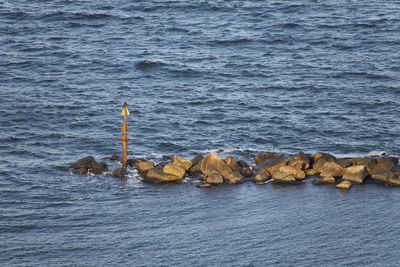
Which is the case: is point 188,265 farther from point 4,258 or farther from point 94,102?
point 94,102

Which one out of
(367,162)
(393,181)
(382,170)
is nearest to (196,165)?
(367,162)

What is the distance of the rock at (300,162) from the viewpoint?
82.7 metres

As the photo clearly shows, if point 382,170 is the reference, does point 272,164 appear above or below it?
above

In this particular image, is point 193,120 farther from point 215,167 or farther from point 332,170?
point 332,170

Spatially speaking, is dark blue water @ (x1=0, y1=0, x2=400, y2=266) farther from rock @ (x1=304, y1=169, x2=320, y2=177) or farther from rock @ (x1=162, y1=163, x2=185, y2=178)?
rock @ (x1=304, y1=169, x2=320, y2=177)

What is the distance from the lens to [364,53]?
119750 mm

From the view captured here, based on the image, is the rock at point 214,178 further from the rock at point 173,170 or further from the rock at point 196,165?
the rock at point 173,170

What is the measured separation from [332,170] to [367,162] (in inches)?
125

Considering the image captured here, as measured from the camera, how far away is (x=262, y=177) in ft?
268

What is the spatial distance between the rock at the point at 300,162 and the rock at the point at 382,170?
5342 millimetres

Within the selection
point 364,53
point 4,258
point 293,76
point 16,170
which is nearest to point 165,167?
point 16,170

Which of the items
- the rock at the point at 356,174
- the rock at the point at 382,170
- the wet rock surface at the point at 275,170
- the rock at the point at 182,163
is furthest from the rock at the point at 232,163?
the rock at the point at 382,170

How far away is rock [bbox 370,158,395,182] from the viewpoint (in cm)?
8119

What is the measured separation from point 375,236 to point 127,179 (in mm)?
21603
